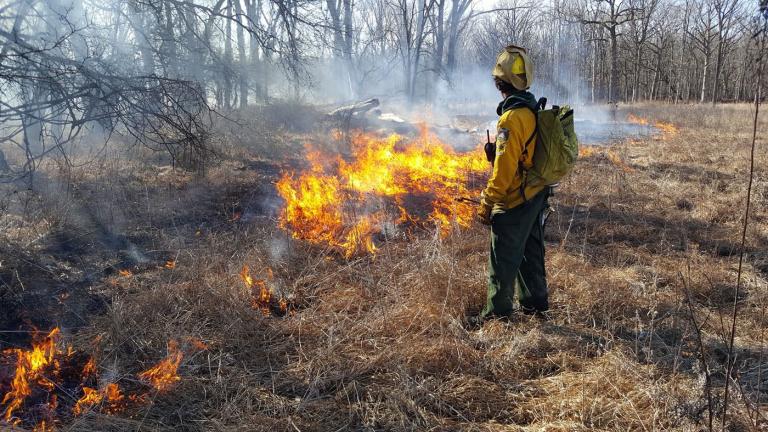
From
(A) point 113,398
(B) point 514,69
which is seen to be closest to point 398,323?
(A) point 113,398

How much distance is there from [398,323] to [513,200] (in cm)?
125

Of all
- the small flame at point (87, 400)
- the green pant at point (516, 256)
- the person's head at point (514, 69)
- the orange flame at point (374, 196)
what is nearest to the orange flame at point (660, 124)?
the orange flame at point (374, 196)

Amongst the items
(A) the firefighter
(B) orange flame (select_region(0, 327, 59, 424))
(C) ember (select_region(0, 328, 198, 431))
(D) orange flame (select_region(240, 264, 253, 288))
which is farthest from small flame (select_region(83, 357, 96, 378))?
(A) the firefighter

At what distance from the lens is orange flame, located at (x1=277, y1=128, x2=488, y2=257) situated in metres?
5.65

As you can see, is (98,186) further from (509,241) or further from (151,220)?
(509,241)

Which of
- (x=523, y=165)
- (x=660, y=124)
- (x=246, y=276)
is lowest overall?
(x=246, y=276)

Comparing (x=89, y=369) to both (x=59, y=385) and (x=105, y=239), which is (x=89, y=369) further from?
(x=105, y=239)

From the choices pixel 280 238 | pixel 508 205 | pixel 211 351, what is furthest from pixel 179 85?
pixel 508 205

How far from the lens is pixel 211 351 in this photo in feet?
11.0

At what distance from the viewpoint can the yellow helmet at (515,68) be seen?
3.27 metres

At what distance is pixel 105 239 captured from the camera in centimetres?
593

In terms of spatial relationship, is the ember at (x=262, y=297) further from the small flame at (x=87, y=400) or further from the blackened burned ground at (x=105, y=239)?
the small flame at (x=87, y=400)

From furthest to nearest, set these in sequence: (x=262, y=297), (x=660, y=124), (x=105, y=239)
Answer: (x=660, y=124)
(x=105, y=239)
(x=262, y=297)

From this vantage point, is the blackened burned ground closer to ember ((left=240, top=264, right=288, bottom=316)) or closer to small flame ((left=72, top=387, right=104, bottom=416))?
small flame ((left=72, top=387, right=104, bottom=416))
